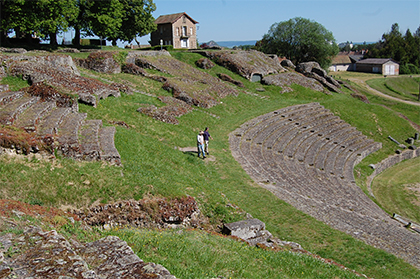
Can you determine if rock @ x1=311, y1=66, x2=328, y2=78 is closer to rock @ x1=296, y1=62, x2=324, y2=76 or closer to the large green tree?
rock @ x1=296, y1=62, x2=324, y2=76

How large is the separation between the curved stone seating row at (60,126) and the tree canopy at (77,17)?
16162 millimetres

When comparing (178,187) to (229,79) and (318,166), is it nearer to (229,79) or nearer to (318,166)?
(318,166)

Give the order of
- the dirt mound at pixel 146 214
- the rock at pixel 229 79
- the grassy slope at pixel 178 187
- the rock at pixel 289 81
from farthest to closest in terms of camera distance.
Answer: the rock at pixel 289 81, the rock at pixel 229 79, the dirt mound at pixel 146 214, the grassy slope at pixel 178 187

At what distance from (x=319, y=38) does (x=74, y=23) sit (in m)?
40.4

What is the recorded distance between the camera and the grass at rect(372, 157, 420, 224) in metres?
21.4

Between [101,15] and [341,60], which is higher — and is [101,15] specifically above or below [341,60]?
above

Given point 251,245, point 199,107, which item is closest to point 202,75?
point 199,107

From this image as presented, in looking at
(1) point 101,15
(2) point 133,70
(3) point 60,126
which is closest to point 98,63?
(2) point 133,70

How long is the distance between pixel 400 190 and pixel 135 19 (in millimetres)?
40303

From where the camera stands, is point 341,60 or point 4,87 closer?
point 4,87

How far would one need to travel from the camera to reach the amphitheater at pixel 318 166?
1509cm

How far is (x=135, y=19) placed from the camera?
158ft

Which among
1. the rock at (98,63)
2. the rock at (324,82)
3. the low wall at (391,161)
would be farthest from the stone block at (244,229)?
the rock at (324,82)

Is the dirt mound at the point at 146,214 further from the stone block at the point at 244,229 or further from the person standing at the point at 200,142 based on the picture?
the person standing at the point at 200,142
